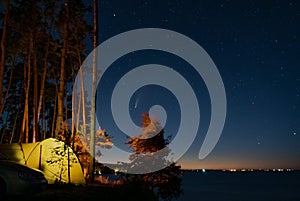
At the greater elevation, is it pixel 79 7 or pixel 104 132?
pixel 79 7

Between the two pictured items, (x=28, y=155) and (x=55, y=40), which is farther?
(x=55, y=40)

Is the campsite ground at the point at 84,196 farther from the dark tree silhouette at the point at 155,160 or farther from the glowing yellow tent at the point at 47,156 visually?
the dark tree silhouette at the point at 155,160

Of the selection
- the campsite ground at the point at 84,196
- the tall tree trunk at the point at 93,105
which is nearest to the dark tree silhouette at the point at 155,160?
the tall tree trunk at the point at 93,105

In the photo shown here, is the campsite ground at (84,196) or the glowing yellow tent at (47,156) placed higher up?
the glowing yellow tent at (47,156)

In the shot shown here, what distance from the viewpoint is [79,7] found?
22344mm

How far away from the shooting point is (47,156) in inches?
537

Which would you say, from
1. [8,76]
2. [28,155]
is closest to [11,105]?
[8,76]

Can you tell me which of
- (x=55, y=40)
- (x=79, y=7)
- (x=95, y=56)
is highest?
(x=79, y=7)

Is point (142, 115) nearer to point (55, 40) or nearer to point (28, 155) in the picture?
point (55, 40)

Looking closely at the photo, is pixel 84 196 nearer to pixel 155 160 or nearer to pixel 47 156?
pixel 47 156

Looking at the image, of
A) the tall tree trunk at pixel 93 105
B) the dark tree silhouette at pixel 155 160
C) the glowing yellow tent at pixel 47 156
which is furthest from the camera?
the dark tree silhouette at pixel 155 160

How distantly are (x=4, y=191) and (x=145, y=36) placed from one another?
54.4ft

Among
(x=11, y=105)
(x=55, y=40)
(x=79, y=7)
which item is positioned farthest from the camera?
(x=11, y=105)

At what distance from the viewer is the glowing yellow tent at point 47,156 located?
1350cm
